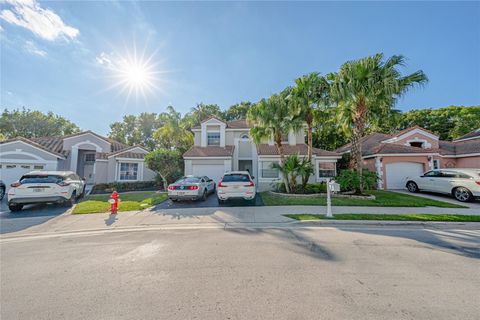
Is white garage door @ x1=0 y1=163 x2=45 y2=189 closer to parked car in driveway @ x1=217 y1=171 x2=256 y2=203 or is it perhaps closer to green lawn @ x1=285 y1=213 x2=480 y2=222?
parked car in driveway @ x1=217 y1=171 x2=256 y2=203

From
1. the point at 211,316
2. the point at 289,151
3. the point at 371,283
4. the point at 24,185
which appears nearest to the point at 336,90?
the point at 289,151

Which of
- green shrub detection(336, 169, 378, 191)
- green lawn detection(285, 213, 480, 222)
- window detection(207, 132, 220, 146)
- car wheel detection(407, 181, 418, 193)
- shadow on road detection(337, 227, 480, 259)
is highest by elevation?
window detection(207, 132, 220, 146)

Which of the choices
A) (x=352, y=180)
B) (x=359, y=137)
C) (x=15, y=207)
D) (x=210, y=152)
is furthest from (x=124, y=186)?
(x=359, y=137)

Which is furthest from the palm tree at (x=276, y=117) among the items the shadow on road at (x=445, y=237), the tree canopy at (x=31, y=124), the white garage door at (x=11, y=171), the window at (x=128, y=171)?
the tree canopy at (x=31, y=124)

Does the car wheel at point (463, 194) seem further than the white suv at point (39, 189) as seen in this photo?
→ Yes

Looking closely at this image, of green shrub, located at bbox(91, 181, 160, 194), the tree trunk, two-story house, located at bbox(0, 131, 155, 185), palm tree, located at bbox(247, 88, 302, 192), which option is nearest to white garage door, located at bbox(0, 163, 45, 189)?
two-story house, located at bbox(0, 131, 155, 185)

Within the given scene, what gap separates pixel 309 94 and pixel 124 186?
17.7 meters

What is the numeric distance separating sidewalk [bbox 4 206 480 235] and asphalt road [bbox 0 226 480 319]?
1.32 metres

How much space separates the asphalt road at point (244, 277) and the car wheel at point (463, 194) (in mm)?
7595

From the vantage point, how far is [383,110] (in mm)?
11852

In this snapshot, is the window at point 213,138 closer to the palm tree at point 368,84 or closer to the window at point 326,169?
the window at point 326,169

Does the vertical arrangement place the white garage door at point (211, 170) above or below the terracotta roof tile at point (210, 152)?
below

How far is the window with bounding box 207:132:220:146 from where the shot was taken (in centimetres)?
1844

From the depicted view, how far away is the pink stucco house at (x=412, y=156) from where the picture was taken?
14875mm
